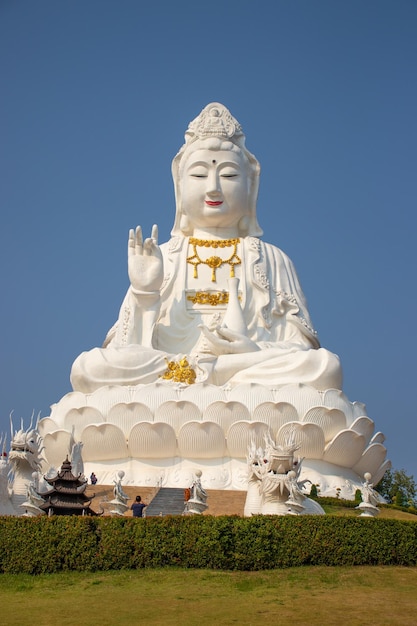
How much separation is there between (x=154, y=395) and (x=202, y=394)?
2.86 ft

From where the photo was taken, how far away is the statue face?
19.0 metres

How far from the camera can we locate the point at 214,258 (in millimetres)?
18734

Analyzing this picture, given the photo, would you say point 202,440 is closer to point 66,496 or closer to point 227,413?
point 227,413

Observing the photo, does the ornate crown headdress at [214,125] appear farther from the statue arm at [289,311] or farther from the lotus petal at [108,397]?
the lotus petal at [108,397]

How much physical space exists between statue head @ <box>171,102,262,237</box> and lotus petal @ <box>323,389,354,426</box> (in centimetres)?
557

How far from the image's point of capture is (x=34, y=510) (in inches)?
395

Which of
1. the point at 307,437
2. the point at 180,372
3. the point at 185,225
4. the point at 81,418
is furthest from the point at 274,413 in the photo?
the point at 185,225

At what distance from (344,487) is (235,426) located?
2270 mm

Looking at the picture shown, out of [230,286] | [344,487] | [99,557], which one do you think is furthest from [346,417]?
[99,557]

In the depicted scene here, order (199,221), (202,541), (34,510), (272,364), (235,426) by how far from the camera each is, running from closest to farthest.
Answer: (202,541)
(34,510)
(235,426)
(272,364)
(199,221)

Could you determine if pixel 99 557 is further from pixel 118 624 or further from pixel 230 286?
pixel 230 286

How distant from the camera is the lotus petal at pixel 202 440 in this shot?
1473cm

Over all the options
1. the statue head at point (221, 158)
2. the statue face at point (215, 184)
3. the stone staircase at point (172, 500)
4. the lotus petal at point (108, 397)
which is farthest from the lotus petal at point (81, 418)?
the statue head at point (221, 158)

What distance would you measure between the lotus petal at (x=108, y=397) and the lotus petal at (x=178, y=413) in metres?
0.79
